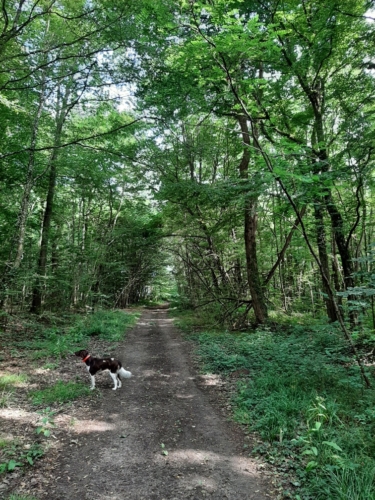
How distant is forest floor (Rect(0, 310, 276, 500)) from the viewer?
10.1ft

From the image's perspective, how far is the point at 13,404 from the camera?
4.83m

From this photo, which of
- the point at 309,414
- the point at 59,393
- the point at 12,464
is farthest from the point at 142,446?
the point at 309,414

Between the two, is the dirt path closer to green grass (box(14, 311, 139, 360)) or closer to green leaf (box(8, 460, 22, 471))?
green leaf (box(8, 460, 22, 471))

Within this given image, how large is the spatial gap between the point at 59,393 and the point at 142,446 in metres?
2.28

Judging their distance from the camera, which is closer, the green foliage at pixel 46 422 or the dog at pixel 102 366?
the green foliage at pixel 46 422

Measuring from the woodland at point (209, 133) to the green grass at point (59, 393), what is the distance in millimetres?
2311

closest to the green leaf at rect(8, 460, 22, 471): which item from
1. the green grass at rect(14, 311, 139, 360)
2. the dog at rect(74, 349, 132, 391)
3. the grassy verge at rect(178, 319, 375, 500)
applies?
the dog at rect(74, 349, 132, 391)

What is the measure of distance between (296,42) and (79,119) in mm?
9382

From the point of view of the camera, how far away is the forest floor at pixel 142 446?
3.09 m

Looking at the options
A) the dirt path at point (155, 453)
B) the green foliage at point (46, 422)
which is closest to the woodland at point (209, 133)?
the dirt path at point (155, 453)

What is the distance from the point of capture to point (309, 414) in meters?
4.17

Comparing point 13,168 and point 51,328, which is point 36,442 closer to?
point 51,328

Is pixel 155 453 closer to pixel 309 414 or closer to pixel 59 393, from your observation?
pixel 309 414

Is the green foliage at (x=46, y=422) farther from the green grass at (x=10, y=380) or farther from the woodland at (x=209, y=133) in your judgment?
the woodland at (x=209, y=133)
